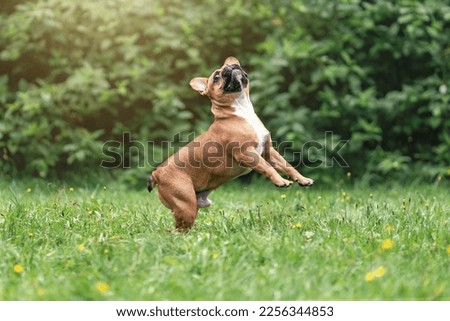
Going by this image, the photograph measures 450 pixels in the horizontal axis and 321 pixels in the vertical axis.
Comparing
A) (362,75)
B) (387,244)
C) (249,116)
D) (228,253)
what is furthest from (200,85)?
(362,75)

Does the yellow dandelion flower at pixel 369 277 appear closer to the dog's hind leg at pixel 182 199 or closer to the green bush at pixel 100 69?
the dog's hind leg at pixel 182 199

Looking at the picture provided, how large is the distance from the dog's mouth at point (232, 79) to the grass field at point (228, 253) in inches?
32.4

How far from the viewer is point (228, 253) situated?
3.71m

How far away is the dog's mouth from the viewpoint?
13.8 ft

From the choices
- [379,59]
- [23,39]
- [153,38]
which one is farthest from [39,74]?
[379,59]

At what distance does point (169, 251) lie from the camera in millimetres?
3818

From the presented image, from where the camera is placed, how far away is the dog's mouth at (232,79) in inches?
165

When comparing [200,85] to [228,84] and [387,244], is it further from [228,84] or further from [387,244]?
[387,244]

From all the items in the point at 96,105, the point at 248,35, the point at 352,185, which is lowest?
the point at 352,185

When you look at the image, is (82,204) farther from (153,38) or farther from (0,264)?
(153,38)

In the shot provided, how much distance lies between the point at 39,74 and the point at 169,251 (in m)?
3.99

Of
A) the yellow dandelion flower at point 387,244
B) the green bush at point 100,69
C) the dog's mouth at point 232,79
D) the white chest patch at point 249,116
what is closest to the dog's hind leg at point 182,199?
the white chest patch at point 249,116

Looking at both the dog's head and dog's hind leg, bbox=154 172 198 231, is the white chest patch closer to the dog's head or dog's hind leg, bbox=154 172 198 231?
the dog's head

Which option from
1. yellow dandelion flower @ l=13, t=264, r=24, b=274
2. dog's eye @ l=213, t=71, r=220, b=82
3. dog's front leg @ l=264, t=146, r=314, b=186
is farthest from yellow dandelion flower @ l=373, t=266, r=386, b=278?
yellow dandelion flower @ l=13, t=264, r=24, b=274
